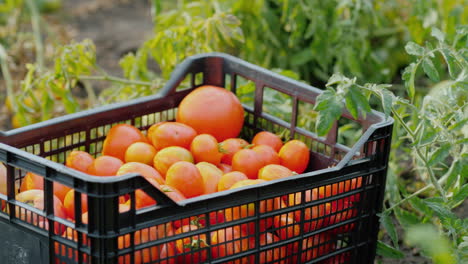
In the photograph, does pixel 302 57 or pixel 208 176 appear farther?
pixel 302 57

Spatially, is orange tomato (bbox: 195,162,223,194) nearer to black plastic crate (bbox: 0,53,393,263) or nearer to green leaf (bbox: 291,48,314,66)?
black plastic crate (bbox: 0,53,393,263)

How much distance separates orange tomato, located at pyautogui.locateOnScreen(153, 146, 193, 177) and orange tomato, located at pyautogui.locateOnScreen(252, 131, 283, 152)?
0.25 m

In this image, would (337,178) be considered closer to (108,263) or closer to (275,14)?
(108,263)

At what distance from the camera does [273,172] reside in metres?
1.76

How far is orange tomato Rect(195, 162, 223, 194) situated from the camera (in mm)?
1768

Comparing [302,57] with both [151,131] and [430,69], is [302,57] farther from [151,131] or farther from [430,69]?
[430,69]

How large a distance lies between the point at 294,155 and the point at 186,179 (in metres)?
0.38

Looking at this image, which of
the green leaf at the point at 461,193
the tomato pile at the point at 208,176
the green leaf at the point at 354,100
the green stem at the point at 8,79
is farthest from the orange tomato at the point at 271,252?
the green stem at the point at 8,79

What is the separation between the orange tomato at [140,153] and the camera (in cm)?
189

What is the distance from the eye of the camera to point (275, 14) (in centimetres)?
315

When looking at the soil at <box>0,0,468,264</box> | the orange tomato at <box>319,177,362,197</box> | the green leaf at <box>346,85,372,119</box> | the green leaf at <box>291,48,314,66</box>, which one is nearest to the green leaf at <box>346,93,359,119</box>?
the green leaf at <box>346,85,372,119</box>

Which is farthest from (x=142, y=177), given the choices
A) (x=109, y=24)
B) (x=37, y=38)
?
(x=109, y=24)

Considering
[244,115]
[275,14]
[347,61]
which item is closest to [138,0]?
[275,14]

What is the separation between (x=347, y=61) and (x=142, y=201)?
1546 millimetres
